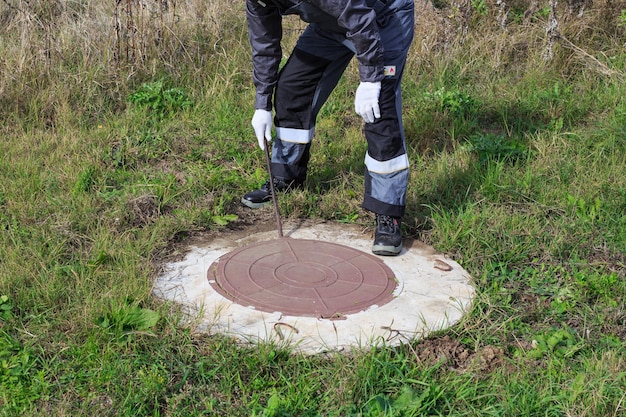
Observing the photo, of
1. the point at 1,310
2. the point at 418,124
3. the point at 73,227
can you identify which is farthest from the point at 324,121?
the point at 1,310

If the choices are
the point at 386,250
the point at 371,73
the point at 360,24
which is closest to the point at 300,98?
the point at 371,73

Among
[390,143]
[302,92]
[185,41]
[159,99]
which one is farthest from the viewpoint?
[185,41]

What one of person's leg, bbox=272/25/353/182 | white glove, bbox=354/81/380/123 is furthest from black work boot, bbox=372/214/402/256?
person's leg, bbox=272/25/353/182

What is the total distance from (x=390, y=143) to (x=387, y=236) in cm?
47

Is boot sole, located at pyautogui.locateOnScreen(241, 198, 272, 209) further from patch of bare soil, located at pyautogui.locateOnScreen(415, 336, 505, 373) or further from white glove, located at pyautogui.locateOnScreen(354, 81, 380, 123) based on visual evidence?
patch of bare soil, located at pyautogui.locateOnScreen(415, 336, 505, 373)

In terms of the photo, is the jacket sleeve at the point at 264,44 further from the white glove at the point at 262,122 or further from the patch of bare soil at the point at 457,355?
the patch of bare soil at the point at 457,355

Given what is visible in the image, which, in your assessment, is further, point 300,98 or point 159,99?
point 159,99

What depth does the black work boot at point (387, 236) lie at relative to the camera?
3.89 meters

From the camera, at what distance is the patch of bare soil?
3.03 meters

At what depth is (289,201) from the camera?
4.39m

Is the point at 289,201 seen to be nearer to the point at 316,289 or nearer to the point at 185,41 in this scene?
the point at 316,289

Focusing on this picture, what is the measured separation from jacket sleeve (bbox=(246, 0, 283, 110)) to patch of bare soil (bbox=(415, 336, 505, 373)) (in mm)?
1629

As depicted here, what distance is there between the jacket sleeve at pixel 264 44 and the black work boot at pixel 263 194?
555mm

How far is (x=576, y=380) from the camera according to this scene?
9.29 feet
